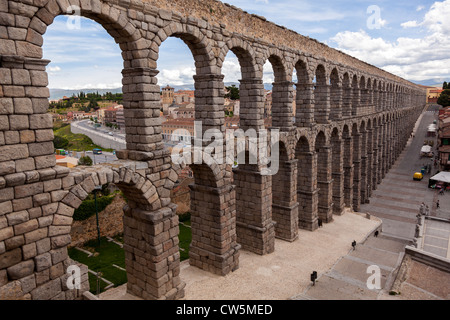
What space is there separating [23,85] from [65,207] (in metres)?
3.20

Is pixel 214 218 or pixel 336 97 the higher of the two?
pixel 336 97

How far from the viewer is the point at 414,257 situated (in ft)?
Result: 55.3

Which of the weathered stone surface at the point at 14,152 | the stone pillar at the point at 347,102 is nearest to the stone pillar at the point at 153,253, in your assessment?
the weathered stone surface at the point at 14,152

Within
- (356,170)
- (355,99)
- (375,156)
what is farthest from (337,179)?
(375,156)

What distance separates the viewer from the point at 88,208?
23312mm

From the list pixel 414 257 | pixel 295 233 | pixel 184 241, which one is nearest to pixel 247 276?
pixel 295 233

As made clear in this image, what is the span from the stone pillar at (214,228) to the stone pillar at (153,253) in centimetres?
255

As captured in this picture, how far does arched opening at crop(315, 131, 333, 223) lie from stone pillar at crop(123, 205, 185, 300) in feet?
47.3

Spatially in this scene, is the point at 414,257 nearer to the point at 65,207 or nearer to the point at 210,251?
the point at 210,251

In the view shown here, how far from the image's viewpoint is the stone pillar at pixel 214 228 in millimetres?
13719

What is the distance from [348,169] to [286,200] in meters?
12.0

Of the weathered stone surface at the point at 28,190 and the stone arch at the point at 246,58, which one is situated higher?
the stone arch at the point at 246,58

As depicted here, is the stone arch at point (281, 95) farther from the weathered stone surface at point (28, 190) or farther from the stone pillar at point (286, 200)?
the weathered stone surface at point (28, 190)

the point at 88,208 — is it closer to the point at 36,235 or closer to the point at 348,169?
the point at 36,235
